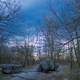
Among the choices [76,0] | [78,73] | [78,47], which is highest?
[76,0]

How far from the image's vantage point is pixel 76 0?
13555mm

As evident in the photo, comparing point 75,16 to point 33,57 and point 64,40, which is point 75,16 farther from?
point 33,57

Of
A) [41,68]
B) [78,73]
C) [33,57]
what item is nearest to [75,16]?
[78,73]

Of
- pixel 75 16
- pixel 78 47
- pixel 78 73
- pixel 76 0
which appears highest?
pixel 76 0

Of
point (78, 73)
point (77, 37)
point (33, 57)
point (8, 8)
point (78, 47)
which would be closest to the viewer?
point (77, 37)

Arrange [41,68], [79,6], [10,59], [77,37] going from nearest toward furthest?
[79,6] → [77,37] → [41,68] → [10,59]

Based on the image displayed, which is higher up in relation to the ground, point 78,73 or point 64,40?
point 64,40

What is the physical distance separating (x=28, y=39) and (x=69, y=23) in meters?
43.6

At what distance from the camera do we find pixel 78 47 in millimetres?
20250

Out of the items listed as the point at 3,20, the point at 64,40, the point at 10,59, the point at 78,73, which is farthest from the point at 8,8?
the point at 10,59

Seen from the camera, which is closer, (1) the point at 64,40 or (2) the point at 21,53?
(1) the point at 64,40

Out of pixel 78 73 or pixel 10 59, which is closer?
pixel 78 73

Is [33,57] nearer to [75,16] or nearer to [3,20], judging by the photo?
[3,20]

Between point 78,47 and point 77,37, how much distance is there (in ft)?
18.1
